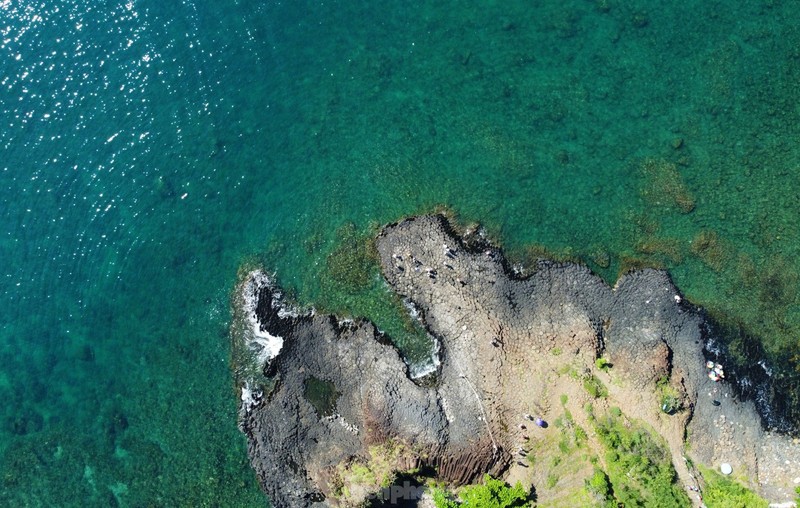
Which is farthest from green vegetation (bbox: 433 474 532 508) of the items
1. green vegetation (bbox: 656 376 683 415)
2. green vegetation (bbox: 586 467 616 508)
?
green vegetation (bbox: 656 376 683 415)

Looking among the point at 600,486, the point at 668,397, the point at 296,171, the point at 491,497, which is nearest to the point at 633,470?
the point at 600,486

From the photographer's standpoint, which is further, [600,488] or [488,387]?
[488,387]

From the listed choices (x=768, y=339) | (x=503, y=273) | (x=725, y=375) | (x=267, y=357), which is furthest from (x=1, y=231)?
(x=768, y=339)

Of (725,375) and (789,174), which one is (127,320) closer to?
(725,375)

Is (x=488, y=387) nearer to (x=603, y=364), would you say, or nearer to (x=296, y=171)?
(x=603, y=364)

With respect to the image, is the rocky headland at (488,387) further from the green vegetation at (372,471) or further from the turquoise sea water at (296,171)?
the turquoise sea water at (296,171)

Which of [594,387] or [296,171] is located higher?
[296,171]

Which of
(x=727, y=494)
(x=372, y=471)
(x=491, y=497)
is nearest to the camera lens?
(x=491, y=497)
